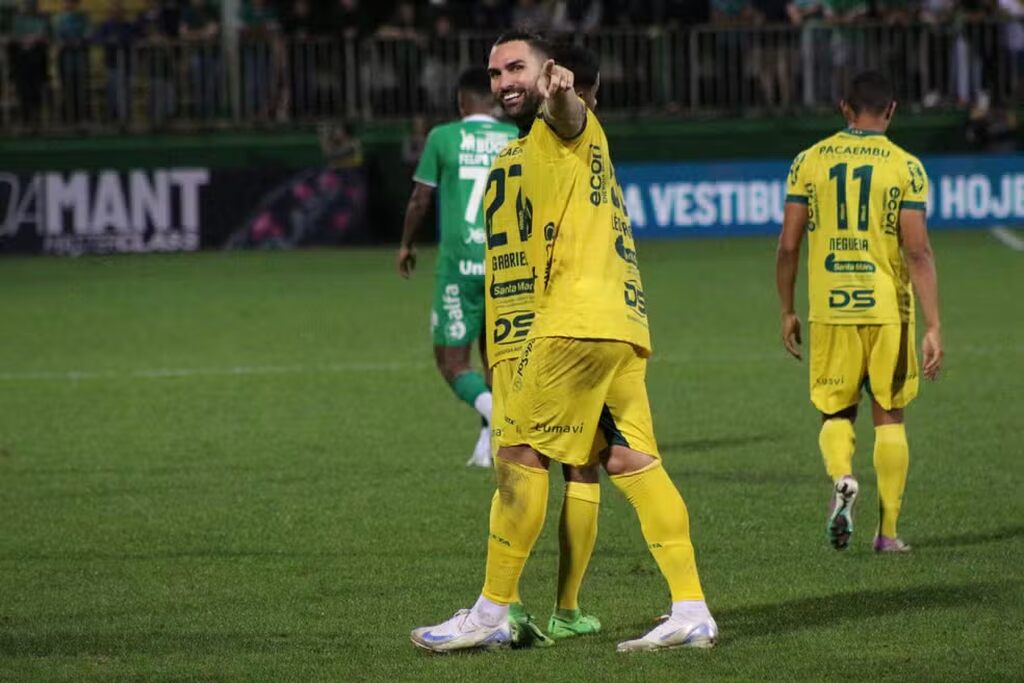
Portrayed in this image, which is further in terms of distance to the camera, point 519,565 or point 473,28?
point 473,28

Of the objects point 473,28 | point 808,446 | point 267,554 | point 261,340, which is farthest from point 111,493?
point 473,28

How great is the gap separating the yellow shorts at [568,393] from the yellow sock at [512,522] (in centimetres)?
10

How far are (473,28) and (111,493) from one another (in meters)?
17.3

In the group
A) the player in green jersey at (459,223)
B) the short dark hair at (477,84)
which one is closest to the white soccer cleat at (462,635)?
the player in green jersey at (459,223)

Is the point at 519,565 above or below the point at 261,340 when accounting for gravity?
above

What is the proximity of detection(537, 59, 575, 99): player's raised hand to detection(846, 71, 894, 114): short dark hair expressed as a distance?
2.75 meters

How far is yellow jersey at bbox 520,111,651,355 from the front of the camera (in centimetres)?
598

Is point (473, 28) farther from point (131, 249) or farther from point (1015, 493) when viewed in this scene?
point (1015, 493)

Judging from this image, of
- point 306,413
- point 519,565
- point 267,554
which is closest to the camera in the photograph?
point 519,565

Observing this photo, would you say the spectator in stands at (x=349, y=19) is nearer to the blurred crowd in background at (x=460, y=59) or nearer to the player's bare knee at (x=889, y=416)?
the blurred crowd in background at (x=460, y=59)

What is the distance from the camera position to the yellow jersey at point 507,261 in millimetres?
6133

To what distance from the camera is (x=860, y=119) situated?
816 centimetres

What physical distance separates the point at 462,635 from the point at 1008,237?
62.0ft

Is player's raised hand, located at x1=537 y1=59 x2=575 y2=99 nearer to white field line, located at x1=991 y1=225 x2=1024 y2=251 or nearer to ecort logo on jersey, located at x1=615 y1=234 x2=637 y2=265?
ecort logo on jersey, located at x1=615 y1=234 x2=637 y2=265
